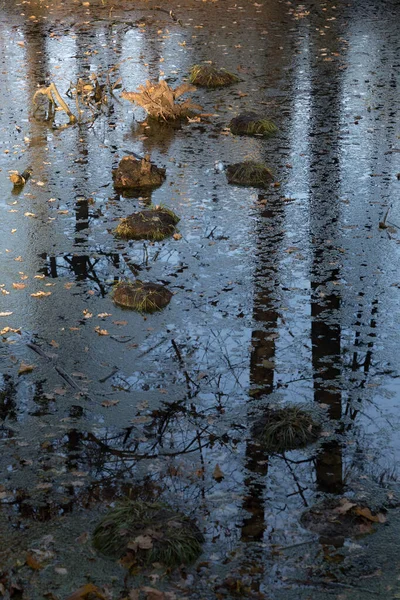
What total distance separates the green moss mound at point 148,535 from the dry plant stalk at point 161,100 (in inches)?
348

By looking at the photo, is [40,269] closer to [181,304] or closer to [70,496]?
[181,304]

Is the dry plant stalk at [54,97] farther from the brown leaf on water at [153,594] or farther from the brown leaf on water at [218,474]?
the brown leaf on water at [153,594]

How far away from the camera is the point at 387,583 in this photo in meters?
4.54

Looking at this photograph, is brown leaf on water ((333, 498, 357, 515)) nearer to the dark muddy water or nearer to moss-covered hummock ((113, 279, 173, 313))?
the dark muddy water

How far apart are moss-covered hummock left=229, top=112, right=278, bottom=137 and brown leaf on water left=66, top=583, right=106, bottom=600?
28.8 feet

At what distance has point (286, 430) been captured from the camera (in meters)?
5.77

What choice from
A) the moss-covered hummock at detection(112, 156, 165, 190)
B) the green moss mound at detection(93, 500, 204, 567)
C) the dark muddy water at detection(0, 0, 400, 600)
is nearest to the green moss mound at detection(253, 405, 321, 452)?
the dark muddy water at detection(0, 0, 400, 600)

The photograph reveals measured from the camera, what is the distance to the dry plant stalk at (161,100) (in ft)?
41.8

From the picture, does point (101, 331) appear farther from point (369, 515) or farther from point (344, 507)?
point (369, 515)

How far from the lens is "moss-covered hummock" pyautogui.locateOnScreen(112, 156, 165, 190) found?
1043 cm

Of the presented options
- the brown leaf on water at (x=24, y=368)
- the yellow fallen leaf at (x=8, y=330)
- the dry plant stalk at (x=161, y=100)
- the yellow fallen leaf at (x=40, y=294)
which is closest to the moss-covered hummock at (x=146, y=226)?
the yellow fallen leaf at (x=40, y=294)

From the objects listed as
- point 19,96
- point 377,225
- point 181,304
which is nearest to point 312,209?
point 377,225

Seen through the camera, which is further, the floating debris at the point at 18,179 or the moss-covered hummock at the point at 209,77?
the moss-covered hummock at the point at 209,77

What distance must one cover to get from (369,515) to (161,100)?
9.05 m
